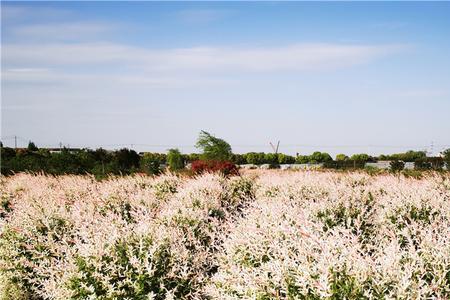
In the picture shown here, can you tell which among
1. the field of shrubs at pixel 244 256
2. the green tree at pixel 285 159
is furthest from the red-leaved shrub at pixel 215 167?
the green tree at pixel 285 159

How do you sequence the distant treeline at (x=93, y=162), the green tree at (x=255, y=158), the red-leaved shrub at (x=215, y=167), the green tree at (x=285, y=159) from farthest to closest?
the green tree at (x=285, y=159) < the green tree at (x=255, y=158) < the distant treeline at (x=93, y=162) < the red-leaved shrub at (x=215, y=167)

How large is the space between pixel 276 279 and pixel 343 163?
34823mm

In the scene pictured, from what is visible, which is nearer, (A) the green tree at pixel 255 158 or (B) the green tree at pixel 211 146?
(B) the green tree at pixel 211 146

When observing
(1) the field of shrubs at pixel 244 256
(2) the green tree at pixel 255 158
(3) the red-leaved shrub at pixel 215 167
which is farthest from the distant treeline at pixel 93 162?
(2) the green tree at pixel 255 158

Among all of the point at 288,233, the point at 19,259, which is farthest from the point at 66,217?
the point at 288,233

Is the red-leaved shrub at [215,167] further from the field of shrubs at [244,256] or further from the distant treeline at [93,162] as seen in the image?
the field of shrubs at [244,256]

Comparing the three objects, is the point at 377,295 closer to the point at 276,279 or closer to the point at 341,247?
the point at 341,247

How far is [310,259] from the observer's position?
4457 millimetres

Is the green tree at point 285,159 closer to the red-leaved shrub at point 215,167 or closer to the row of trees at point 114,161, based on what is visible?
the row of trees at point 114,161

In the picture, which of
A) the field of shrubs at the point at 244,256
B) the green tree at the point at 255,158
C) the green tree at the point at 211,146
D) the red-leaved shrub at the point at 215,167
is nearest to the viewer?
the field of shrubs at the point at 244,256

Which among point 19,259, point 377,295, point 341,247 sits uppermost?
point 341,247

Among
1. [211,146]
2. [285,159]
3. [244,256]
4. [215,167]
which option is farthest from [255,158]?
[244,256]

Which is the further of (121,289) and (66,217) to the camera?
(66,217)

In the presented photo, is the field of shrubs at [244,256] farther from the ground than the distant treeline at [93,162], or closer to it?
closer to it
